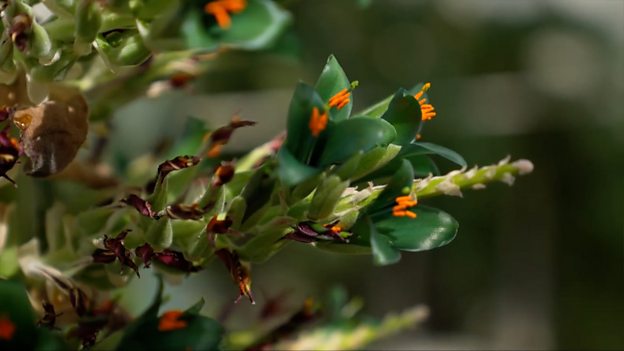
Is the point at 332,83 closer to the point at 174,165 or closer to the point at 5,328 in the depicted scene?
the point at 174,165

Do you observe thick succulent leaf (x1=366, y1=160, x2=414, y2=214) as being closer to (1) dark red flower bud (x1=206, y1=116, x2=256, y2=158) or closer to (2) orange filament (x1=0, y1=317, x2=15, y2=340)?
(1) dark red flower bud (x1=206, y1=116, x2=256, y2=158)

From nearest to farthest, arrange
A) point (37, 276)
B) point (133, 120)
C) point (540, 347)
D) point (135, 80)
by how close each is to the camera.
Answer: point (37, 276) < point (135, 80) < point (133, 120) < point (540, 347)

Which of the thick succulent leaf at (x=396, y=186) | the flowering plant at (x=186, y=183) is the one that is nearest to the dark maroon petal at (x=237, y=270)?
the flowering plant at (x=186, y=183)

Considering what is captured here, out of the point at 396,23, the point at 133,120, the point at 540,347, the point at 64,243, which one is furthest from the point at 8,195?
the point at 396,23

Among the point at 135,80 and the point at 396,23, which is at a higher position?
the point at 135,80

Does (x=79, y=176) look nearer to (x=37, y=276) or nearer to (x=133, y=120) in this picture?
(x=37, y=276)

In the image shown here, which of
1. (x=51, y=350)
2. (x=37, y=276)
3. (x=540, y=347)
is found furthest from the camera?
(x=540, y=347)

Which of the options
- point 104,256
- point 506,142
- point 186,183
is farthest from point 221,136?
point 506,142

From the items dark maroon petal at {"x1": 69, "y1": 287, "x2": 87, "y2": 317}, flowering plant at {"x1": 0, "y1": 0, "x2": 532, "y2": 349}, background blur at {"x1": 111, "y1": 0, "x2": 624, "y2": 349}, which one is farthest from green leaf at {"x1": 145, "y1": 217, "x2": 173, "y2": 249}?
background blur at {"x1": 111, "y1": 0, "x2": 624, "y2": 349}
